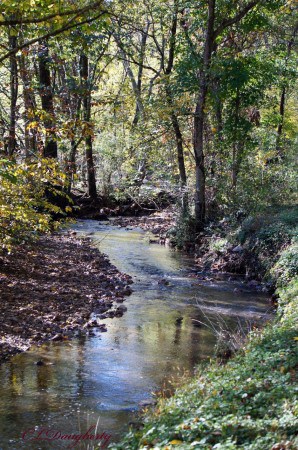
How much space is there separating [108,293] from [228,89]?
8.54 meters

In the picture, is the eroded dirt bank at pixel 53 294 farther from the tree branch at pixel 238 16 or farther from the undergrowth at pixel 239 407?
the tree branch at pixel 238 16

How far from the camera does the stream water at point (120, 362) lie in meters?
5.71

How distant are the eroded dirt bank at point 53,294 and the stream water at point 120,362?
0.32 m

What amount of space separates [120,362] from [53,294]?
3.17 m

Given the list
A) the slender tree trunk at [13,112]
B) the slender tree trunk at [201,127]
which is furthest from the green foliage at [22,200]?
the slender tree trunk at [201,127]

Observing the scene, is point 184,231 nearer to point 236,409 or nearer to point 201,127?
point 201,127

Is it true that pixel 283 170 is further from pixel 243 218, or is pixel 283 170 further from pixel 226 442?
pixel 226 442

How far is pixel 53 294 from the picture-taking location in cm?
1034

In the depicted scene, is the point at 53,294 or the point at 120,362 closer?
the point at 120,362

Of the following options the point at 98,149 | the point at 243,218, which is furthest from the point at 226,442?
the point at 98,149

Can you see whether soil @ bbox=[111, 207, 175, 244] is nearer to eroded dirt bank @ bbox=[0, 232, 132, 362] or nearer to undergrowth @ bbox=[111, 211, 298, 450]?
eroded dirt bank @ bbox=[0, 232, 132, 362]

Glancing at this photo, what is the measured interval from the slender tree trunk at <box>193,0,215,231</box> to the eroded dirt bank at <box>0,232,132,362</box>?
423 cm

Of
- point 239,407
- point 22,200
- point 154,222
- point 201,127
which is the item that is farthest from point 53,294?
point 154,222

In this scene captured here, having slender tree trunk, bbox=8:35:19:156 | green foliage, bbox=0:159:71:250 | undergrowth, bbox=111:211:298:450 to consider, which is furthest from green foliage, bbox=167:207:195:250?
undergrowth, bbox=111:211:298:450
